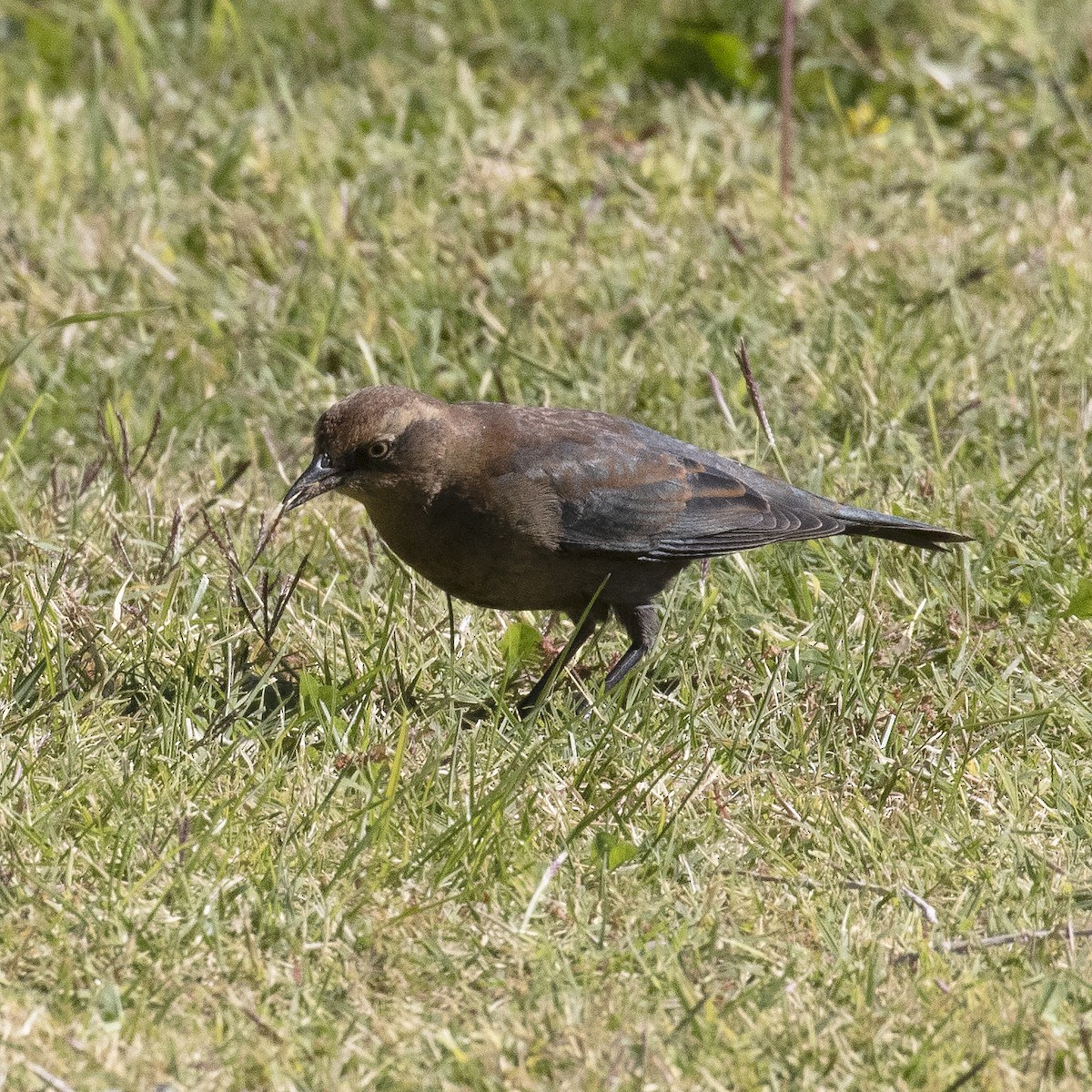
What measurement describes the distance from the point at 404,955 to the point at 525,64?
5.94m

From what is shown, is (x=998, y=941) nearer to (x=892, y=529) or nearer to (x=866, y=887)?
(x=866, y=887)

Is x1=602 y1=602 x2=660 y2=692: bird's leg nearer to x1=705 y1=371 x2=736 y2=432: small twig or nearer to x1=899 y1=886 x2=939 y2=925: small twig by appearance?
x1=705 y1=371 x2=736 y2=432: small twig

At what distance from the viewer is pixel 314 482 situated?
4547 mm

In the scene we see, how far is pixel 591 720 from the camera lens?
444 cm

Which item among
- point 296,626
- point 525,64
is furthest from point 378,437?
point 525,64

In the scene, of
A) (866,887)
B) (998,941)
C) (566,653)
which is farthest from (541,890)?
(566,653)

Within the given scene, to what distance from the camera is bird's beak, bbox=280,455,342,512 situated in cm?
452

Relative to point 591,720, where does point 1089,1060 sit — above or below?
above

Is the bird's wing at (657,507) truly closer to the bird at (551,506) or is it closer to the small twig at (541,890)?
the bird at (551,506)

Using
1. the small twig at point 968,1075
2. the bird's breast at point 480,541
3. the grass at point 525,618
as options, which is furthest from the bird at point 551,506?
the small twig at point 968,1075

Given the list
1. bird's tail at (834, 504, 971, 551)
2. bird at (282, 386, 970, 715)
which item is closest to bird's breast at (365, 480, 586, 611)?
bird at (282, 386, 970, 715)

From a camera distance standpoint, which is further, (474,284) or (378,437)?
(474,284)

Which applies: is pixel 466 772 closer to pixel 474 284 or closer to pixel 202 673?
pixel 202 673

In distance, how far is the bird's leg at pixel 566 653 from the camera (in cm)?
461
